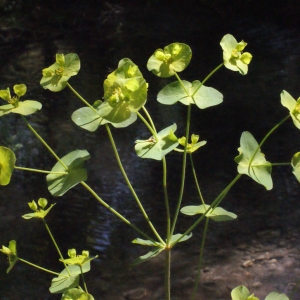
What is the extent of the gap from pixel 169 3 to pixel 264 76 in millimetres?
1781

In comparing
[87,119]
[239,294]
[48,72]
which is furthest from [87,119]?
[239,294]

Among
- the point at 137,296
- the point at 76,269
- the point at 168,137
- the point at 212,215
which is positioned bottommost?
the point at 137,296

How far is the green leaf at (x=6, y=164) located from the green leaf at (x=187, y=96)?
239mm

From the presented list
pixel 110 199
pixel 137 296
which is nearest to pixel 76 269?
pixel 137 296

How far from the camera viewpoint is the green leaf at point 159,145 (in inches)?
25.9

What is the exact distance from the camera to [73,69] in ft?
Answer: 2.50

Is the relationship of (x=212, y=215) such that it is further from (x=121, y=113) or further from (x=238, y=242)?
(x=238, y=242)

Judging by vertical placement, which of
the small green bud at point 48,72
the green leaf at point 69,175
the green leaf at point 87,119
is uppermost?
the small green bud at point 48,72

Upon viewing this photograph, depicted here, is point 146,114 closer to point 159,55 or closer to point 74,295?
point 159,55

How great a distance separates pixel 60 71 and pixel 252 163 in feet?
1.13

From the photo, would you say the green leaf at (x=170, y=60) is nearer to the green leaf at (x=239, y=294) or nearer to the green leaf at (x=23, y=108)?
the green leaf at (x=23, y=108)

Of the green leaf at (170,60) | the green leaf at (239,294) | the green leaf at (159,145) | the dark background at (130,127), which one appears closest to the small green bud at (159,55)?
the green leaf at (170,60)

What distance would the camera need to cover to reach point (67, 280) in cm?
85

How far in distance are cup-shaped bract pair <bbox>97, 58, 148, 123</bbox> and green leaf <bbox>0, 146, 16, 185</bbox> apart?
6.1 inches
